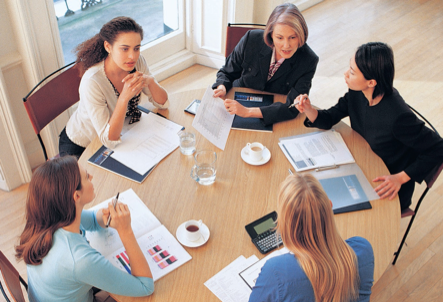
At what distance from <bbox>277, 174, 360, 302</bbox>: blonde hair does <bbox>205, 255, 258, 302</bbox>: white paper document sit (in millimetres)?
275

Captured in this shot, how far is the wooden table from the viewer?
4.80 feet

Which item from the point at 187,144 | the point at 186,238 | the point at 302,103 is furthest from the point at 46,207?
the point at 302,103

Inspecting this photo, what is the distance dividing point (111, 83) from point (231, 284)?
121 centimetres

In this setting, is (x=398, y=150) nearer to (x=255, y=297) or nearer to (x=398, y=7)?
(x=255, y=297)

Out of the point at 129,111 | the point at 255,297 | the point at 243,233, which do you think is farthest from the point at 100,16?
the point at 255,297

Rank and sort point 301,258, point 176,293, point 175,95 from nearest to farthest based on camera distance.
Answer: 1. point 301,258
2. point 176,293
3. point 175,95

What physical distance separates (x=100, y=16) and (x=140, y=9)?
0.44m

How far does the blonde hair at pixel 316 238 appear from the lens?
3.89 ft

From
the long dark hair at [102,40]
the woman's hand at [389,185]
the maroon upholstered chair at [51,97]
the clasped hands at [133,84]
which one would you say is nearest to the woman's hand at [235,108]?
the clasped hands at [133,84]

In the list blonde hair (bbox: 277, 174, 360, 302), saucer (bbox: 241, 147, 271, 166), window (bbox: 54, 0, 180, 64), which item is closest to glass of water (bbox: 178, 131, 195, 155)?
saucer (bbox: 241, 147, 271, 166)

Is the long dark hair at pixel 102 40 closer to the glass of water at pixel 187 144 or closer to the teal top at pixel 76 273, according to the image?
the glass of water at pixel 187 144

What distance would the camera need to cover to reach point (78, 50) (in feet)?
7.03

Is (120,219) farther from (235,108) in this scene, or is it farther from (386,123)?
(386,123)

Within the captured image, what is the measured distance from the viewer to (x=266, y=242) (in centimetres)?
155
